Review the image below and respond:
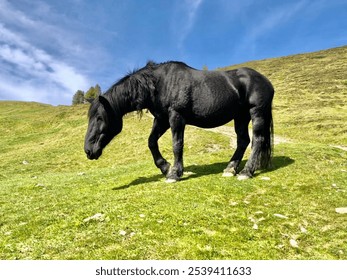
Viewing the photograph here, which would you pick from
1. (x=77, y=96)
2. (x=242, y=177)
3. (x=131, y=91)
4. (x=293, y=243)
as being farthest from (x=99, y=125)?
(x=77, y=96)

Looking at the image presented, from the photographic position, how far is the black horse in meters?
9.64

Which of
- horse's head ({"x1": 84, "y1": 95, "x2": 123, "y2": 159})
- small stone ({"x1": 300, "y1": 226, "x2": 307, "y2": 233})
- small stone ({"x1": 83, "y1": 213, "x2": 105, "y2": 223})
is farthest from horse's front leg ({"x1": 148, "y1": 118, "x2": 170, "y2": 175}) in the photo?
small stone ({"x1": 300, "y1": 226, "x2": 307, "y2": 233})

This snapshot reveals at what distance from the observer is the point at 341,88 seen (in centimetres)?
6056

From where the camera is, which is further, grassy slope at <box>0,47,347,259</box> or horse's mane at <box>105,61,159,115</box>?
horse's mane at <box>105,61,159,115</box>

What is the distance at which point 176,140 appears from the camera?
10297 millimetres

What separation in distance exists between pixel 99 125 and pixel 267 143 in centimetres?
679

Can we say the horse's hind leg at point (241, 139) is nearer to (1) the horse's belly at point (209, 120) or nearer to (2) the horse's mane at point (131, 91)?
(1) the horse's belly at point (209, 120)

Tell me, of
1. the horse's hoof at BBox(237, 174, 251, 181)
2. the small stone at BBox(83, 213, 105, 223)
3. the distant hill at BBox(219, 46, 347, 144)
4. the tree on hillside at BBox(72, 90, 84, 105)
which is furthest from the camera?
the tree on hillside at BBox(72, 90, 84, 105)

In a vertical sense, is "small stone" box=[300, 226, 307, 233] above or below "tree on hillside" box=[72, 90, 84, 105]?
below

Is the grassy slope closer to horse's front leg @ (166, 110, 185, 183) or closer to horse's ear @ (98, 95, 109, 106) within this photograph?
horse's front leg @ (166, 110, 185, 183)

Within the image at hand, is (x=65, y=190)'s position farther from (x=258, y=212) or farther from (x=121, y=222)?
(x=258, y=212)

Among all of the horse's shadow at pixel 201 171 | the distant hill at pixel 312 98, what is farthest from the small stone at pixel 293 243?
the distant hill at pixel 312 98

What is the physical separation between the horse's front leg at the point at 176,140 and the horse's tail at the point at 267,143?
3.27m

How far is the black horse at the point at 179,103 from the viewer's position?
9.64 metres
